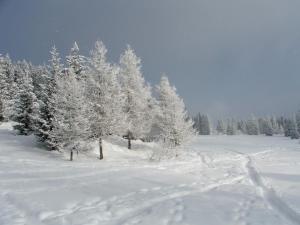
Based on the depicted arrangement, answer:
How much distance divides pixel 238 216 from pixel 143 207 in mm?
3235

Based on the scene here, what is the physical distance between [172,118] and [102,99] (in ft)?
28.9

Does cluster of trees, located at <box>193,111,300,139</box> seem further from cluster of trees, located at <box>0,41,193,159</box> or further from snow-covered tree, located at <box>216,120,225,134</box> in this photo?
cluster of trees, located at <box>0,41,193,159</box>

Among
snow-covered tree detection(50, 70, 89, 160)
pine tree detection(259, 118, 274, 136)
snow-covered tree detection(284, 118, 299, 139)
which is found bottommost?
snow-covered tree detection(50, 70, 89, 160)

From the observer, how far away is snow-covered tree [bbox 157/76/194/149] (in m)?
37.5

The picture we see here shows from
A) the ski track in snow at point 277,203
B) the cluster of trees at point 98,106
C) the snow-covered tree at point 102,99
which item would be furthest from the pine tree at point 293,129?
the ski track in snow at point 277,203

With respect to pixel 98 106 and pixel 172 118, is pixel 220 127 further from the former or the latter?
pixel 98 106

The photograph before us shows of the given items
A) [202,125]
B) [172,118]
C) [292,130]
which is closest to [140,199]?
[172,118]

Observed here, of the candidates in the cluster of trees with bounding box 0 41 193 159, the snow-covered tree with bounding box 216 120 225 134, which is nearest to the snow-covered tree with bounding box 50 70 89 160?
the cluster of trees with bounding box 0 41 193 159

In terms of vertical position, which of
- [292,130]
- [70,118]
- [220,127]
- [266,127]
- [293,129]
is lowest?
[70,118]

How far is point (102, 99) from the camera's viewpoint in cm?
3334

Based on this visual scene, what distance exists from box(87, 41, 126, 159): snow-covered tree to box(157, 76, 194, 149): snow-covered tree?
239 inches

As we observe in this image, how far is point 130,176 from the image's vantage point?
19.4 meters

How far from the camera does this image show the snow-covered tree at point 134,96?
40188mm

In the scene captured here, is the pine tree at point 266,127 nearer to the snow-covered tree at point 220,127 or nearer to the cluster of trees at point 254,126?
the cluster of trees at point 254,126
